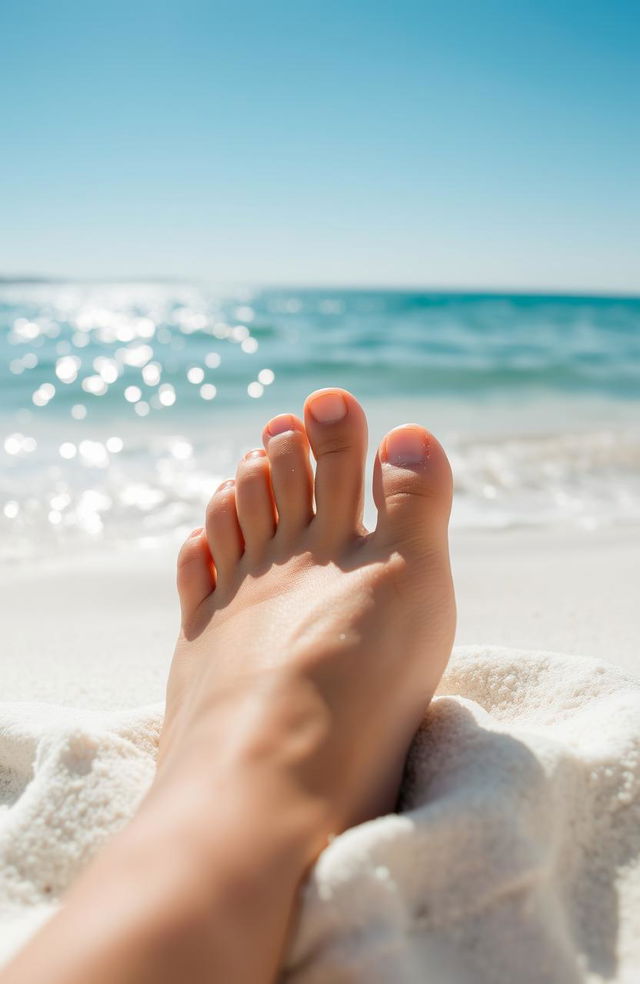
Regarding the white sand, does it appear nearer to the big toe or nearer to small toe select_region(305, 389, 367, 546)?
the big toe

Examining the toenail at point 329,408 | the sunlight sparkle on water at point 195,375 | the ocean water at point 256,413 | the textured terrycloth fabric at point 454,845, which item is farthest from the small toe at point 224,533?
the sunlight sparkle on water at point 195,375

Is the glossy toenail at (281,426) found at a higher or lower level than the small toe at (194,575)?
higher

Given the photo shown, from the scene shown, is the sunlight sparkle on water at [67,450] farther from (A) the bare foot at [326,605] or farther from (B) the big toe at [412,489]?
(B) the big toe at [412,489]

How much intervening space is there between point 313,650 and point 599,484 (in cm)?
263

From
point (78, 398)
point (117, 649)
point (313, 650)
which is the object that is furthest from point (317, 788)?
point (78, 398)

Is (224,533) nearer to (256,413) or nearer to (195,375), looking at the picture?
(256,413)

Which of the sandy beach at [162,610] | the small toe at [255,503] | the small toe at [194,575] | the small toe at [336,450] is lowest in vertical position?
the sandy beach at [162,610]

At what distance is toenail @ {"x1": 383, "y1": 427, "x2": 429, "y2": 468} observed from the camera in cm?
126

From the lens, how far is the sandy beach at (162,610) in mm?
1482

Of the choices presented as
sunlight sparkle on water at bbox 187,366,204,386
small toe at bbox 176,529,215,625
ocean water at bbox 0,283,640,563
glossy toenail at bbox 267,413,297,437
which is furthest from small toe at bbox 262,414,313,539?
sunlight sparkle on water at bbox 187,366,204,386

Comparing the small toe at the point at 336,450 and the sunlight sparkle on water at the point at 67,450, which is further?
the sunlight sparkle on water at the point at 67,450

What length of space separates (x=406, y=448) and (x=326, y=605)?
0.32 metres

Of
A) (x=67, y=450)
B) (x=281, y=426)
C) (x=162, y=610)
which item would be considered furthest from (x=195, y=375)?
(x=281, y=426)

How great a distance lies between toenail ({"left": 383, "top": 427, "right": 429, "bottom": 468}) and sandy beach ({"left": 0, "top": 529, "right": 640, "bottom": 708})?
0.52 m
